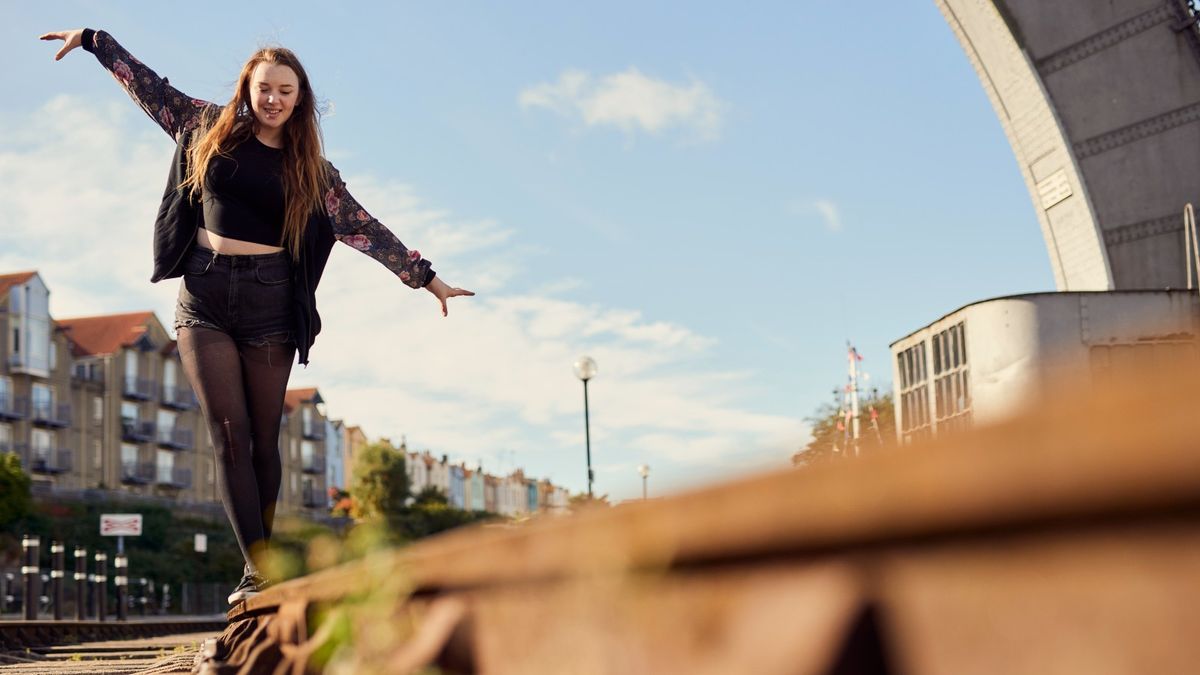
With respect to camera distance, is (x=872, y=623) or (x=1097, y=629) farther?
(x=872, y=623)

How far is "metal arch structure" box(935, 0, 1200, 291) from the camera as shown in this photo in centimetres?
1859

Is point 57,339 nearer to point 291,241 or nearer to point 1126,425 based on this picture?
point 291,241

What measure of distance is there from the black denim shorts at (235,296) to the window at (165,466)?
66.0m

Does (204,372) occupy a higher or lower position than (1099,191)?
lower

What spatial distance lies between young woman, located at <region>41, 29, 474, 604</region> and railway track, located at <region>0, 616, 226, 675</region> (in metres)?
0.69

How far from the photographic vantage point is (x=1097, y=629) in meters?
0.43

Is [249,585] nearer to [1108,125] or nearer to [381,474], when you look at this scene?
[1108,125]

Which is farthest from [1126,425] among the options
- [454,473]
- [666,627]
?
[454,473]

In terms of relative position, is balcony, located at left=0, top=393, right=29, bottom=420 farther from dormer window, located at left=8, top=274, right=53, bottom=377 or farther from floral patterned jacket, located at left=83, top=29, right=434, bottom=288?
floral patterned jacket, located at left=83, top=29, right=434, bottom=288

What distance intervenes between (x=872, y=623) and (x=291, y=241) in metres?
3.49

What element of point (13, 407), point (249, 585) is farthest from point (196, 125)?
point (13, 407)

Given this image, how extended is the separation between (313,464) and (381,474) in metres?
16.6

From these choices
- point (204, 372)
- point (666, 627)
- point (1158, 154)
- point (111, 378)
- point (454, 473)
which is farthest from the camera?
point (454, 473)

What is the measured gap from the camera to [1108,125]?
19.2 meters
